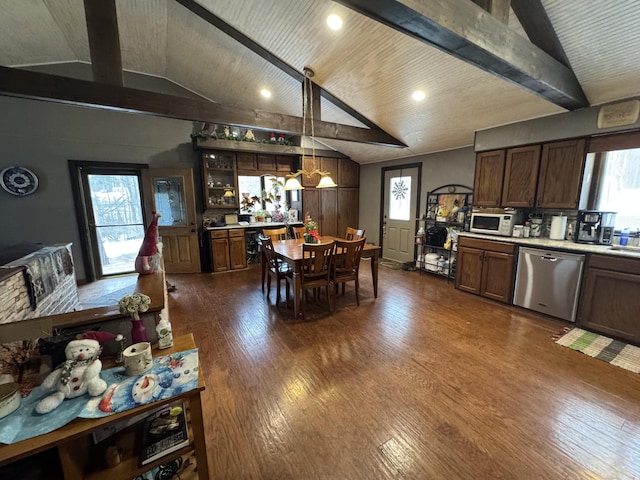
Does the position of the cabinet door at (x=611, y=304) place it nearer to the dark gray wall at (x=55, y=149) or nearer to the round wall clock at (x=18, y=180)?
the dark gray wall at (x=55, y=149)

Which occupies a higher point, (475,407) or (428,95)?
(428,95)

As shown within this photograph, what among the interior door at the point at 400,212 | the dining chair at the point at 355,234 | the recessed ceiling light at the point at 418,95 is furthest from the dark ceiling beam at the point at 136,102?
the interior door at the point at 400,212

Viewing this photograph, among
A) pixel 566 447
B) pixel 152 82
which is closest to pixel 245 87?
pixel 152 82

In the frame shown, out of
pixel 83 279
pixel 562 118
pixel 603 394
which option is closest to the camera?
pixel 603 394

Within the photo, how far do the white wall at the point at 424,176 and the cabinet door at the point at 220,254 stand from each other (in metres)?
3.42

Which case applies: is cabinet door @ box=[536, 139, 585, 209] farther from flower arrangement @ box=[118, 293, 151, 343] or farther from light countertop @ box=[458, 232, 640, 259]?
flower arrangement @ box=[118, 293, 151, 343]

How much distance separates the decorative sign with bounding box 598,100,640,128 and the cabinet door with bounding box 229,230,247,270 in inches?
209

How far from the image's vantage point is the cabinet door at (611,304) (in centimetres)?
251

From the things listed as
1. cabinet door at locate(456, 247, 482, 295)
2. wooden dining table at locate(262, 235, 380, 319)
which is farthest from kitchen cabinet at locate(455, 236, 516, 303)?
wooden dining table at locate(262, 235, 380, 319)

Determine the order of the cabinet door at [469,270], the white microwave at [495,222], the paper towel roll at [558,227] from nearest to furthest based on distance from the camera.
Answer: the paper towel roll at [558,227] → the white microwave at [495,222] → the cabinet door at [469,270]

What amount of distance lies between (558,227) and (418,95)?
2.42 metres

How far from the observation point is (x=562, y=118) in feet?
9.84

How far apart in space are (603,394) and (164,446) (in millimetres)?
2932

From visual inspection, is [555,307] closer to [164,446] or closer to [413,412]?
[413,412]
